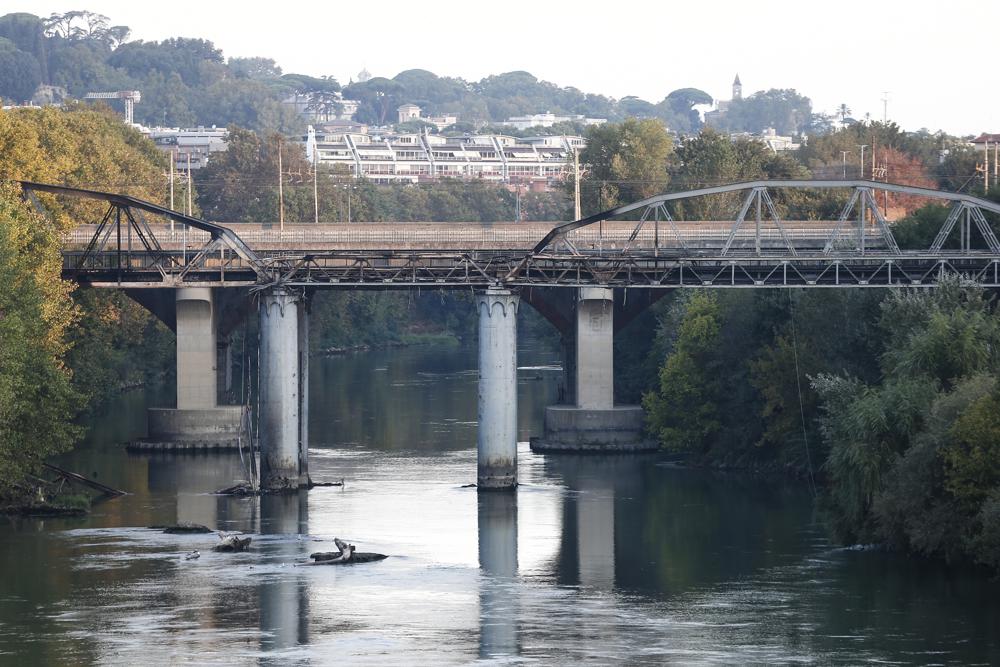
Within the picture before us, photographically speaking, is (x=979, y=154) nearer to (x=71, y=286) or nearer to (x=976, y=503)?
(x=71, y=286)

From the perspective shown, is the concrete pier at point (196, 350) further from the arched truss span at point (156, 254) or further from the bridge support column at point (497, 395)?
the bridge support column at point (497, 395)

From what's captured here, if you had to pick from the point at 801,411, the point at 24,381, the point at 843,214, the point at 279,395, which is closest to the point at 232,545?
the point at 24,381

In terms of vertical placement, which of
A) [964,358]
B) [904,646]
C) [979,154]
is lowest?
[904,646]

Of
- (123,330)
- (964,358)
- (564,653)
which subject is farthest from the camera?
(123,330)

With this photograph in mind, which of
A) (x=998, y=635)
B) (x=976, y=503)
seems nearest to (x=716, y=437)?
(x=976, y=503)

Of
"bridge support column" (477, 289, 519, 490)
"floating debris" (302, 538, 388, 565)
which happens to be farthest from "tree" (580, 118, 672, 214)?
"floating debris" (302, 538, 388, 565)

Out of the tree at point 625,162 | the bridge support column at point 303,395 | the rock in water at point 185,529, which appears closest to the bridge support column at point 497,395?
the bridge support column at point 303,395

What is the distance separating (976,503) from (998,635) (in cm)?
735

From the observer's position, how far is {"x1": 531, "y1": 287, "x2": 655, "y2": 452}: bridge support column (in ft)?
348

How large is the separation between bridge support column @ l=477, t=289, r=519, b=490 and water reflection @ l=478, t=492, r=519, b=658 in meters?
1.05

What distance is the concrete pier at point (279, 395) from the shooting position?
8838 centimetres

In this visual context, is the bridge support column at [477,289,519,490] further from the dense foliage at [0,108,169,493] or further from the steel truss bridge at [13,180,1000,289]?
the dense foliage at [0,108,169,493]

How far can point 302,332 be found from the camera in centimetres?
9306

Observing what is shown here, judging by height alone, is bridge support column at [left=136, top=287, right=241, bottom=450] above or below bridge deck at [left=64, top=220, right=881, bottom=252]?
below
